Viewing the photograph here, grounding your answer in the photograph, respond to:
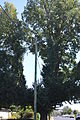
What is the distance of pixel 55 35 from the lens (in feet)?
131

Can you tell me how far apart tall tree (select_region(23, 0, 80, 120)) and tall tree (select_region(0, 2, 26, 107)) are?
148 cm

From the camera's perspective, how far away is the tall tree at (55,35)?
37.7 m

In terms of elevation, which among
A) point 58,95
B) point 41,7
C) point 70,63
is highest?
point 41,7

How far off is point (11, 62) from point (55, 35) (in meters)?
6.39

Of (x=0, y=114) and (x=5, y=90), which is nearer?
(x=5, y=90)

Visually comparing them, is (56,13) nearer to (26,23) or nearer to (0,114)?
(26,23)

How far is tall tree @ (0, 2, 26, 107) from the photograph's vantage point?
1441 inches

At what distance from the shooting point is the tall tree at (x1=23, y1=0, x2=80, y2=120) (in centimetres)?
3769

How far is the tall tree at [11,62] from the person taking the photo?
1441 inches

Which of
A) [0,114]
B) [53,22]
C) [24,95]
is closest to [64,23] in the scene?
[53,22]

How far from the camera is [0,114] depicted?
63156mm

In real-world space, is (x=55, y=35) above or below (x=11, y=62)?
above

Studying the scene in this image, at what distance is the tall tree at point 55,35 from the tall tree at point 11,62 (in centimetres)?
148

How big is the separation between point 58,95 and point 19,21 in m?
10.6
